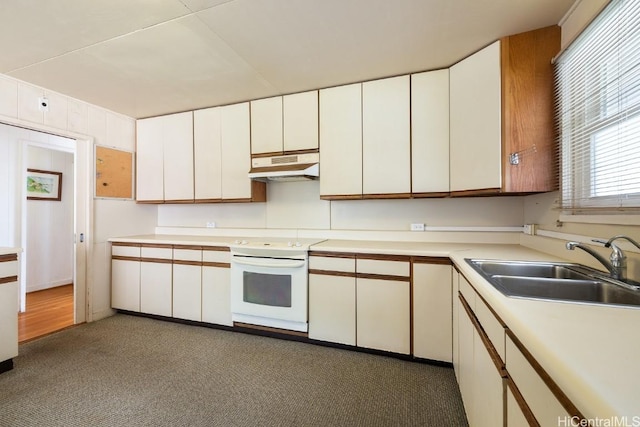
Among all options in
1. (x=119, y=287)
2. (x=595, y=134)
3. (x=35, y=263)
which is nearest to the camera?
(x=595, y=134)

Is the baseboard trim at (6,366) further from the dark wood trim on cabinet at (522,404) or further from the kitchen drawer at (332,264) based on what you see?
the dark wood trim on cabinet at (522,404)

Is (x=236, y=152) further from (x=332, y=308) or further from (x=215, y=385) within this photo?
(x=215, y=385)

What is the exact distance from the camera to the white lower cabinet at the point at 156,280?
Answer: 2.94 metres

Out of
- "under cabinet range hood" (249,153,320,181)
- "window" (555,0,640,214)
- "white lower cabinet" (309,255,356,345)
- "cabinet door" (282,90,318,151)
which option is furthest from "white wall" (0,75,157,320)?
"window" (555,0,640,214)

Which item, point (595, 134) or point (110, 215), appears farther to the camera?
point (110, 215)

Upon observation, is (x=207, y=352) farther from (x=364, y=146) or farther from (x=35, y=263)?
(x=35, y=263)

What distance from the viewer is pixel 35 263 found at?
408 cm

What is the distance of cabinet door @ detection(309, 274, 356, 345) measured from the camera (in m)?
2.29

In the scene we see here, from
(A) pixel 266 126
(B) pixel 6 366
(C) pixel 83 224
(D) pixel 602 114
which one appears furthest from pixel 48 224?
(D) pixel 602 114

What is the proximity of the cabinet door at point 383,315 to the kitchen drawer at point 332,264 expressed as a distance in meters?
0.13

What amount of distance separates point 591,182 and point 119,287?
4.25 metres

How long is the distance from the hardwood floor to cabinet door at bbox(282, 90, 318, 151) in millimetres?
3082

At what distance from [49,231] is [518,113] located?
6.11 meters

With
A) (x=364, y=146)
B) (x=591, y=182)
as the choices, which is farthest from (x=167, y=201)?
(x=591, y=182)
